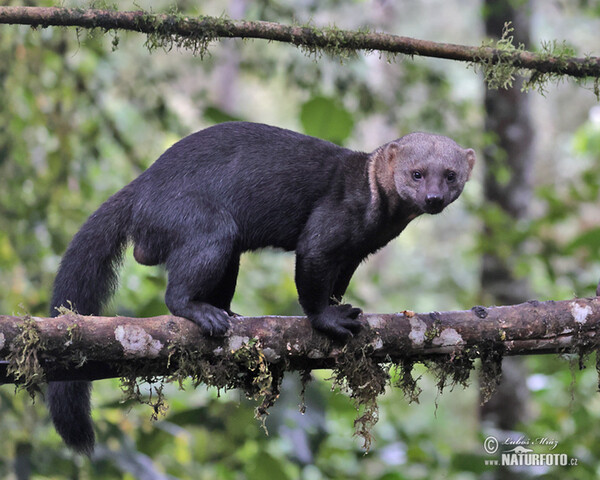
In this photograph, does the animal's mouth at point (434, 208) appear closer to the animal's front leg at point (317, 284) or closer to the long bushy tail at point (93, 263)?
the animal's front leg at point (317, 284)

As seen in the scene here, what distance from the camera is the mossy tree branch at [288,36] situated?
2613 mm

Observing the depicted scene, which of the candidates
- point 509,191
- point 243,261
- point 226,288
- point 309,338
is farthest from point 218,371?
point 509,191

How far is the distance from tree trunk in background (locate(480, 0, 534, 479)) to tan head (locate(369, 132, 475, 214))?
7.97 feet

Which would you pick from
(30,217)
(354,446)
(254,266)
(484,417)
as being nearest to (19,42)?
(30,217)

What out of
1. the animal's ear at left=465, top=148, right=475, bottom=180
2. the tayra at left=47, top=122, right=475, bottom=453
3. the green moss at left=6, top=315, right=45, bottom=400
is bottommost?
the green moss at left=6, top=315, right=45, bottom=400

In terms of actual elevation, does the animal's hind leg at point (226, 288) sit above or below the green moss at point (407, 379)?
above

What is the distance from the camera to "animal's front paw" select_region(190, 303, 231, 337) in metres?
2.85

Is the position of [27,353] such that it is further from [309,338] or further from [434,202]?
[434,202]

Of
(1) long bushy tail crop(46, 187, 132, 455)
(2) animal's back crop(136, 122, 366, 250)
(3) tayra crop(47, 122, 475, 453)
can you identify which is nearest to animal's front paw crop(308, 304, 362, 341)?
(3) tayra crop(47, 122, 475, 453)

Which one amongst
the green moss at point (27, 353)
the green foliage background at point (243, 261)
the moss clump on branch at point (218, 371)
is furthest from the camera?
the green foliage background at point (243, 261)

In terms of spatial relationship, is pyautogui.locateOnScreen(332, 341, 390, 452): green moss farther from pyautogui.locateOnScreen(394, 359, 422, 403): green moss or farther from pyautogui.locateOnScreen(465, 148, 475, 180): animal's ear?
pyautogui.locateOnScreen(465, 148, 475, 180): animal's ear

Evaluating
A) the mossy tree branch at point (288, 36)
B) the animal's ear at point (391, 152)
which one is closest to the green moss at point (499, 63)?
the mossy tree branch at point (288, 36)

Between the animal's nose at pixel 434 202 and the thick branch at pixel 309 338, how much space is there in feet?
1.76

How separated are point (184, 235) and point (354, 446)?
2233mm
